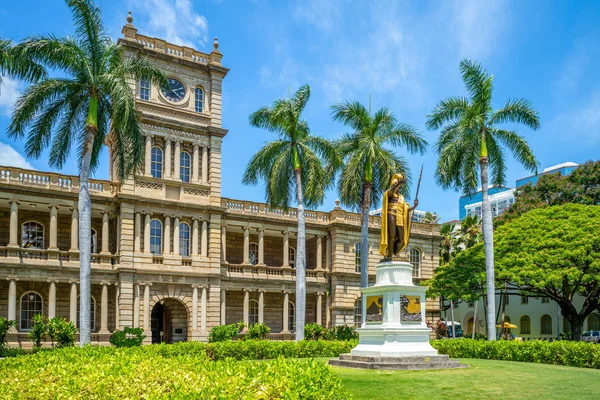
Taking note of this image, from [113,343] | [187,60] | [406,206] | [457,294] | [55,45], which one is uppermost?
[187,60]

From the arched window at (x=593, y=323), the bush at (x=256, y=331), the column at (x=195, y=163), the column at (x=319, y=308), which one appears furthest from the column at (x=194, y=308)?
the arched window at (x=593, y=323)

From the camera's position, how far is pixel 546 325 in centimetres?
4759

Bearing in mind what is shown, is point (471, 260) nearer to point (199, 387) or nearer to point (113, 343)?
point (113, 343)

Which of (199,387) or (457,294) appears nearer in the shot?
(199,387)

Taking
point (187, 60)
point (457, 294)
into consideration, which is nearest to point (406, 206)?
point (457, 294)

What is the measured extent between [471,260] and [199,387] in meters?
28.5

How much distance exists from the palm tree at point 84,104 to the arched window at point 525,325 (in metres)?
37.5

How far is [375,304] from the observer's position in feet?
59.9

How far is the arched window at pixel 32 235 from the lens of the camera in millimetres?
33031

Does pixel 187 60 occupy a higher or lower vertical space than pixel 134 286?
higher

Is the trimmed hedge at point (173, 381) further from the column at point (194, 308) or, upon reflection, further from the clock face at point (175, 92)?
the clock face at point (175, 92)

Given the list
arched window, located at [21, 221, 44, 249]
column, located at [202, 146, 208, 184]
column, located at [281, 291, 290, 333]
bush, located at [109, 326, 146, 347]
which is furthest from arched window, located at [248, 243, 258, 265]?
arched window, located at [21, 221, 44, 249]

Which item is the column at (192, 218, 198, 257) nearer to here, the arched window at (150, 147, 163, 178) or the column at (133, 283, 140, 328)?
the arched window at (150, 147, 163, 178)

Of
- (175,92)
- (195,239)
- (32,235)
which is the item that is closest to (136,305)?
(195,239)
